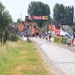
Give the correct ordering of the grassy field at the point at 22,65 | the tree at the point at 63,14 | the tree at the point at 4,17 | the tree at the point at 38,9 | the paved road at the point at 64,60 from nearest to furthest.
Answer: the grassy field at the point at 22,65
the paved road at the point at 64,60
the tree at the point at 4,17
the tree at the point at 63,14
the tree at the point at 38,9

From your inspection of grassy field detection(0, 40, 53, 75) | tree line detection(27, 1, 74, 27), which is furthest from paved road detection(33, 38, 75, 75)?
tree line detection(27, 1, 74, 27)

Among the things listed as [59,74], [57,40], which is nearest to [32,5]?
[57,40]

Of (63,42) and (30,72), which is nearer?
(30,72)

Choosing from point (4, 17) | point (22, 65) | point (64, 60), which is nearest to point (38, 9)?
point (4, 17)

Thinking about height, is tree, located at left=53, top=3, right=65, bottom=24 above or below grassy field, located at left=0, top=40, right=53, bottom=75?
above

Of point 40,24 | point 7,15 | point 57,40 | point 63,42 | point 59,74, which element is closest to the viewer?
point 59,74

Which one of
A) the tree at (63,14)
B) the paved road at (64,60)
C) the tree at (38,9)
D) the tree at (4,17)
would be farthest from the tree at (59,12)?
the paved road at (64,60)

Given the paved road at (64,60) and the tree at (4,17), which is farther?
the tree at (4,17)

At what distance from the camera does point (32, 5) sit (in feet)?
539

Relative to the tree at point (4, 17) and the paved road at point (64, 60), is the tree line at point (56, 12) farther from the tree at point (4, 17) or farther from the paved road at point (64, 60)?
the paved road at point (64, 60)

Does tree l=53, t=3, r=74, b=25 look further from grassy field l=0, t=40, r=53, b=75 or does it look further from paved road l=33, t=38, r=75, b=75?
grassy field l=0, t=40, r=53, b=75

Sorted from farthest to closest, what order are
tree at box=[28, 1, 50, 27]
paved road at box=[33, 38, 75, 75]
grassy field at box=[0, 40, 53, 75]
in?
tree at box=[28, 1, 50, 27] → paved road at box=[33, 38, 75, 75] → grassy field at box=[0, 40, 53, 75]

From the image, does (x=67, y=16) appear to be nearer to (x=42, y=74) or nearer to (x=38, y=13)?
(x=38, y=13)

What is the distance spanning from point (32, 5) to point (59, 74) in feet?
492
